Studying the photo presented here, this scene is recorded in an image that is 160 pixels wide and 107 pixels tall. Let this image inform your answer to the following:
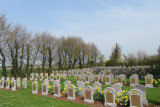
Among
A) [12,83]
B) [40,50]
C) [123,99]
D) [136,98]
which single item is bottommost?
[12,83]

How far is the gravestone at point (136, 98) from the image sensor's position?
628 cm

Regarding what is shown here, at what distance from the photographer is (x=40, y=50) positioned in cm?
2967

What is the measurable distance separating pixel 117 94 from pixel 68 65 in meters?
29.7

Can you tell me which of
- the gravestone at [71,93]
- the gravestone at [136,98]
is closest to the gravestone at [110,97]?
the gravestone at [136,98]

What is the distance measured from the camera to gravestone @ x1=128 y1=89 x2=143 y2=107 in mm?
6281

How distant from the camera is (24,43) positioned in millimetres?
24469

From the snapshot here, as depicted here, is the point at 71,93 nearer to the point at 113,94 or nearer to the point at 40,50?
the point at 113,94

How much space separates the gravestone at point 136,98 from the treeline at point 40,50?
1328cm

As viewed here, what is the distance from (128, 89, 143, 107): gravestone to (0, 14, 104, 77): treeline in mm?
13278

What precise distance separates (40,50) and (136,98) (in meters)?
25.8

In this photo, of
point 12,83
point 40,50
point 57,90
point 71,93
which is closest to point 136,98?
point 71,93

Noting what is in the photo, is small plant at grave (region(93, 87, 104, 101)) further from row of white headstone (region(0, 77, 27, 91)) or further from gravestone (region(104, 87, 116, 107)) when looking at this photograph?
row of white headstone (region(0, 77, 27, 91))

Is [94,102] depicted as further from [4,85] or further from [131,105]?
[4,85]

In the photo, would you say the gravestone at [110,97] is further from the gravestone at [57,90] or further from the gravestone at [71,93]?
the gravestone at [57,90]
